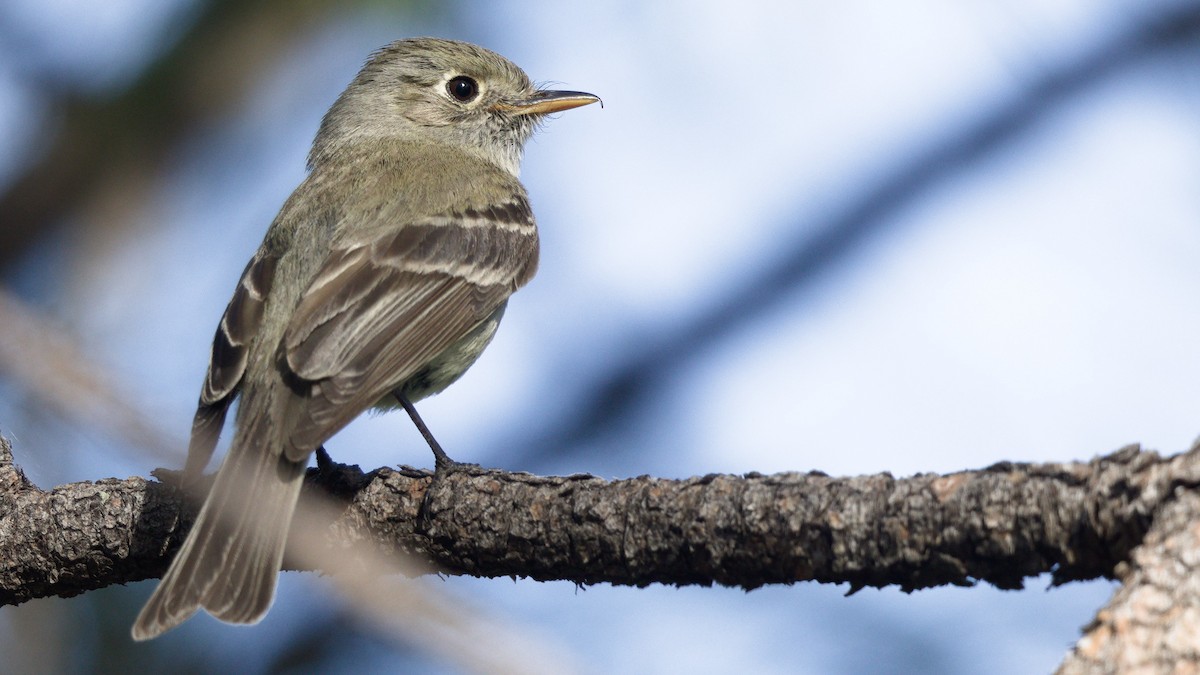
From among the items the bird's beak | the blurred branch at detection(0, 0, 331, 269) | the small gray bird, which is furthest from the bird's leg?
the blurred branch at detection(0, 0, 331, 269)

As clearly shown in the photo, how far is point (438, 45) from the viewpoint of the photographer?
7.86m

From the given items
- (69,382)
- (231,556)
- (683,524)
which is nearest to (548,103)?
(231,556)

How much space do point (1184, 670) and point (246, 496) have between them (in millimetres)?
3117

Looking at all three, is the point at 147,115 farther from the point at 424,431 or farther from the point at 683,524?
the point at 683,524

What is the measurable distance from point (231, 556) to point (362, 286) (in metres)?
1.57

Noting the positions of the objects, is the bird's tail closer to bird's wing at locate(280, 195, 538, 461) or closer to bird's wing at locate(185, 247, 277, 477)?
bird's wing at locate(280, 195, 538, 461)

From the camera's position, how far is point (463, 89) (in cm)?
776

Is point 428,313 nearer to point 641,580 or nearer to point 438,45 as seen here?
point 641,580

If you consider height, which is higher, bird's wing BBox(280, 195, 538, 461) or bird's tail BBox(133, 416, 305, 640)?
bird's wing BBox(280, 195, 538, 461)

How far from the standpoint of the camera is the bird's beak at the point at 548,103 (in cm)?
752

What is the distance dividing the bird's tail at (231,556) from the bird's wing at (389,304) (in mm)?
199

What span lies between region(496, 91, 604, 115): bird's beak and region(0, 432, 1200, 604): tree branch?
10.9 ft

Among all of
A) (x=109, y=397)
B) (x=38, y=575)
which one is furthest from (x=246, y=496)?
(x=109, y=397)

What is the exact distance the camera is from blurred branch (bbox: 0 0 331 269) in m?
7.82
